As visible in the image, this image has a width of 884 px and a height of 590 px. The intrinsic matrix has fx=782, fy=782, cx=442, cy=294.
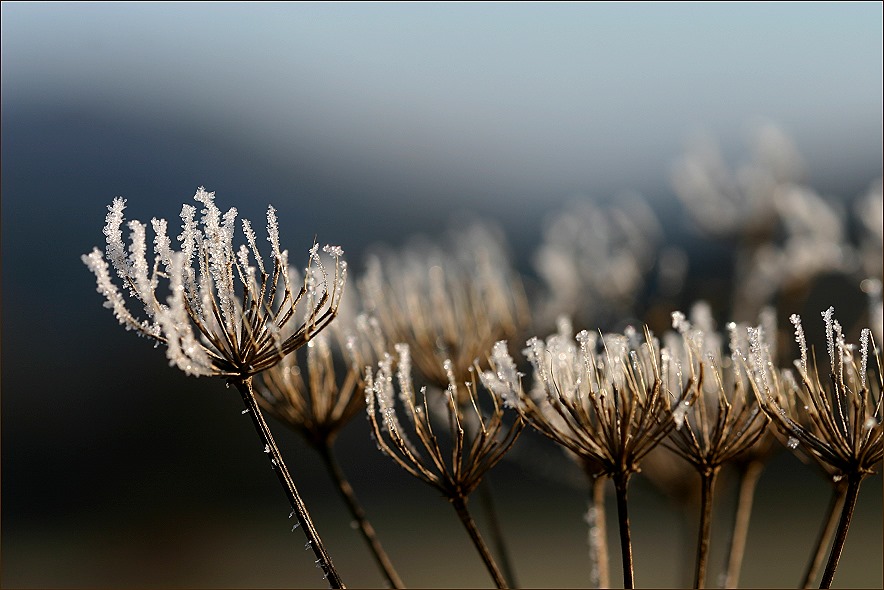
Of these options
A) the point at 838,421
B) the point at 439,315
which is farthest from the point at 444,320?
the point at 838,421

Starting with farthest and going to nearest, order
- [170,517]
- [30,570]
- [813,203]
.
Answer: [170,517]
[30,570]
[813,203]

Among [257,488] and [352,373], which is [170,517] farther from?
[352,373]

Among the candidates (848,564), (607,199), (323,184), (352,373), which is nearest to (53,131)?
(323,184)

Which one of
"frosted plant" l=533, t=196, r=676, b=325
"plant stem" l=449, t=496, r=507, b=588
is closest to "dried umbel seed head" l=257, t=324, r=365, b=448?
"plant stem" l=449, t=496, r=507, b=588

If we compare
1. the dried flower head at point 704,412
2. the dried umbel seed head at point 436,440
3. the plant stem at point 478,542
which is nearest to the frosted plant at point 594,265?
the dried flower head at point 704,412

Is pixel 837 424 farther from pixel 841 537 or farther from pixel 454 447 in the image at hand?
pixel 454 447

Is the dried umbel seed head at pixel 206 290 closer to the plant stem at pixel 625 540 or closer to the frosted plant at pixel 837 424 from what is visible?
the plant stem at pixel 625 540
